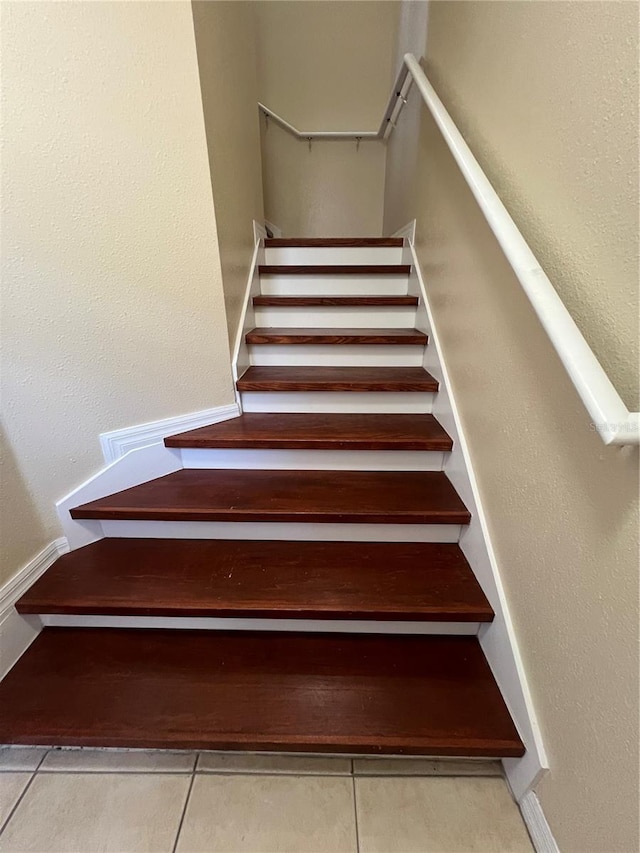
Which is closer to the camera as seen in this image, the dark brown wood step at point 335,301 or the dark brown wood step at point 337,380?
the dark brown wood step at point 337,380

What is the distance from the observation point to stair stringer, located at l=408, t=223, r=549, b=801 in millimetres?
849

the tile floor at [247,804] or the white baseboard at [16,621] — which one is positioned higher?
the white baseboard at [16,621]

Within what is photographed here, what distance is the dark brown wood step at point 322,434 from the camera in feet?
4.50

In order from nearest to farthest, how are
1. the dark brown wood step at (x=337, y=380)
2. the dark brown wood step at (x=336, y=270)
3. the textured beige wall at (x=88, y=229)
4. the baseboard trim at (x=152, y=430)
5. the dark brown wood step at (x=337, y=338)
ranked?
the textured beige wall at (x=88, y=229) → the baseboard trim at (x=152, y=430) → the dark brown wood step at (x=337, y=380) → the dark brown wood step at (x=337, y=338) → the dark brown wood step at (x=336, y=270)

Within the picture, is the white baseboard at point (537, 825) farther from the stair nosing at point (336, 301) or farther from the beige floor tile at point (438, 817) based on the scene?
the stair nosing at point (336, 301)

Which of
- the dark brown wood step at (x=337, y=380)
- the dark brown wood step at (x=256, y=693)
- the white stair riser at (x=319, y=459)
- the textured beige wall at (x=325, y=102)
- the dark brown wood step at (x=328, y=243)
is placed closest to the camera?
the dark brown wood step at (x=256, y=693)

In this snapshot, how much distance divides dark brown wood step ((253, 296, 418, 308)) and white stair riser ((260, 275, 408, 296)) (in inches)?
7.3

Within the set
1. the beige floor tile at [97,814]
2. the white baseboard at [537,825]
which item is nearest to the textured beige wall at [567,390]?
the white baseboard at [537,825]

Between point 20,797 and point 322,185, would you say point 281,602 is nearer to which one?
point 20,797

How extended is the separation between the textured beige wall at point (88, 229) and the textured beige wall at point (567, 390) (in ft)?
3.12

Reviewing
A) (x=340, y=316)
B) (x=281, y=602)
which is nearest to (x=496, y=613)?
(x=281, y=602)

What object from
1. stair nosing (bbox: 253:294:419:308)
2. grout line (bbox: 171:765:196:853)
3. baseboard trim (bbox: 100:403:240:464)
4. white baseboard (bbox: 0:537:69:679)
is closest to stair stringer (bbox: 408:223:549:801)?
stair nosing (bbox: 253:294:419:308)

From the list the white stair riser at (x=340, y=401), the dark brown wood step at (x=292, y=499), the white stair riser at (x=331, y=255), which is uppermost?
the white stair riser at (x=331, y=255)

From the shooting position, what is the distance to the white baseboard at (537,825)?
30.7 inches
